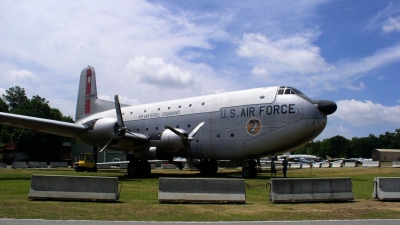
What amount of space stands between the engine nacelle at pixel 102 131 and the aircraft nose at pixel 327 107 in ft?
38.8

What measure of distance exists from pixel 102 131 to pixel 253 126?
8910 millimetres

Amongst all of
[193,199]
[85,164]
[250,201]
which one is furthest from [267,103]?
[85,164]

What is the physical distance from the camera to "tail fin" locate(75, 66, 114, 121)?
103ft

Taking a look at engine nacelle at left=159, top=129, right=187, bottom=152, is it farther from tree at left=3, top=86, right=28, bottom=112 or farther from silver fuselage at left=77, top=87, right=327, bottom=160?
tree at left=3, top=86, right=28, bottom=112

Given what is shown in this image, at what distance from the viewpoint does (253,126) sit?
20.8 meters

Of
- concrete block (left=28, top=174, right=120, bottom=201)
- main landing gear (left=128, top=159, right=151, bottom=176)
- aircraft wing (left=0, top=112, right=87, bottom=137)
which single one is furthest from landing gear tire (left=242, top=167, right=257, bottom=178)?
concrete block (left=28, top=174, right=120, bottom=201)

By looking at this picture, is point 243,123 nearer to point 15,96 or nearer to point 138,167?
point 138,167

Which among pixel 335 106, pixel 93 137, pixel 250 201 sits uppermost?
pixel 335 106

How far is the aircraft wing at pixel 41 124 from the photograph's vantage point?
20031 mm

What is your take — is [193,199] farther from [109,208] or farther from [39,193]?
[39,193]

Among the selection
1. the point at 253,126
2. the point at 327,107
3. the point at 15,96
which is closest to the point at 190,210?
the point at 253,126

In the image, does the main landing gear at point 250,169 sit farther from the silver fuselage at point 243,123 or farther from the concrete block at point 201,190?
the concrete block at point 201,190

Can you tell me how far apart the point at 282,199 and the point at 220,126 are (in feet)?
36.2

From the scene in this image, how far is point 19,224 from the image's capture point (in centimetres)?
726
